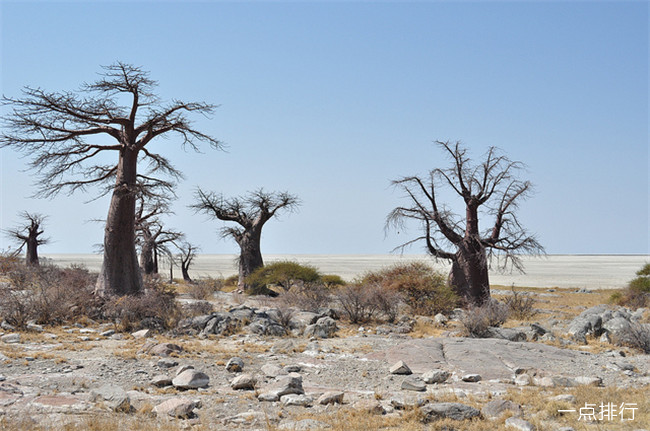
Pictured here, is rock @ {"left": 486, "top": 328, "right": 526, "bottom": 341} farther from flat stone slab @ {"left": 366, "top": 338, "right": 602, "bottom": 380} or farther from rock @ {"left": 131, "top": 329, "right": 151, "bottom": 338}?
rock @ {"left": 131, "top": 329, "right": 151, "bottom": 338}

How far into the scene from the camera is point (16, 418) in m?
5.98

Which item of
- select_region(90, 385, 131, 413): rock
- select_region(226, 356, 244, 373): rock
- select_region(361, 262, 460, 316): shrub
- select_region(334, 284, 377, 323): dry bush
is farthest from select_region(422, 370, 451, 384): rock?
select_region(361, 262, 460, 316): shrub

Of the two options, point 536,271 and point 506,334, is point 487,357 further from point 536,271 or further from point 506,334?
point 536,271

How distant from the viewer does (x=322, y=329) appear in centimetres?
1291

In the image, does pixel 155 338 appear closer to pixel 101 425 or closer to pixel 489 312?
pixel 101 425

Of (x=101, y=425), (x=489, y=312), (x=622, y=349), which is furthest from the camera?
(x=489, y=312)

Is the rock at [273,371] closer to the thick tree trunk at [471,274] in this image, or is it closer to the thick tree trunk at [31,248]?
the thick tree trunk at [471,274]

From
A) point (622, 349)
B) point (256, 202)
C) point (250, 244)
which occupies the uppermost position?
point (256, 202)

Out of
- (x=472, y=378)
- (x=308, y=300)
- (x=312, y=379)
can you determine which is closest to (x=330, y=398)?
(x=312, y=379)

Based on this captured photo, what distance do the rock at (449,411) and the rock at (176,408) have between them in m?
2.71

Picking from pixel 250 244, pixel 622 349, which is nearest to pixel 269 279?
pixel 250 244

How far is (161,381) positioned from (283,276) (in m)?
16.7

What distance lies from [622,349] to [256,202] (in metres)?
19.2

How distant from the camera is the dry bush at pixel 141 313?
42.7 ft
